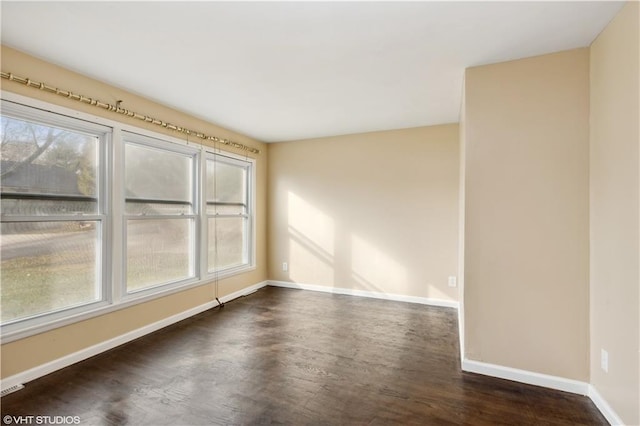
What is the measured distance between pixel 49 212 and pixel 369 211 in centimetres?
371

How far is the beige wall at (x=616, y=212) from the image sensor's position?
5.56 feet

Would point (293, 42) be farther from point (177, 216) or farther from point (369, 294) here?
point (369, 294)

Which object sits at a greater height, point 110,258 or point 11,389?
point 110,258

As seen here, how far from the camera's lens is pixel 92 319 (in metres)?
2.79

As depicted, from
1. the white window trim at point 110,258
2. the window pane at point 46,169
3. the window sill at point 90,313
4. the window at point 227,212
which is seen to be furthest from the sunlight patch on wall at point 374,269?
the window pane at point 46,169

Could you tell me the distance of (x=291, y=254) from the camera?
17.3ft

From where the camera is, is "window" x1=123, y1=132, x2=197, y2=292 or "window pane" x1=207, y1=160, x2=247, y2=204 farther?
"window pane" x1=207, y1=160, x2=247, y2=204

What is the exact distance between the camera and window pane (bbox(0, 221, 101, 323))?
92.4 inches

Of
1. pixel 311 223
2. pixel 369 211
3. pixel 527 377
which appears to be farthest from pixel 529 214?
pixel 311 223

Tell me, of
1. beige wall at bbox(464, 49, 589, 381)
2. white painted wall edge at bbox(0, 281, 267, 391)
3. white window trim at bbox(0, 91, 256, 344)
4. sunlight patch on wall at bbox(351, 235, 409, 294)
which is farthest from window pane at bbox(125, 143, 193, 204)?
beige wall at bbox(464, 49, 589, 381)

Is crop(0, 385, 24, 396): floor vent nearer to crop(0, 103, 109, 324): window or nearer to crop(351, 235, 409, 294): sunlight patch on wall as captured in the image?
crop(0, 103, 109, 324): window

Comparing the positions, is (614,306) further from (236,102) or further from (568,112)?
(236,102)

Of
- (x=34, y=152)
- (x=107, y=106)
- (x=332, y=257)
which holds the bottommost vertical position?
Result: (x=332, y=257)

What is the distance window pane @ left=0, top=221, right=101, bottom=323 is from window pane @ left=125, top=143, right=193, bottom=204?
588 mm
